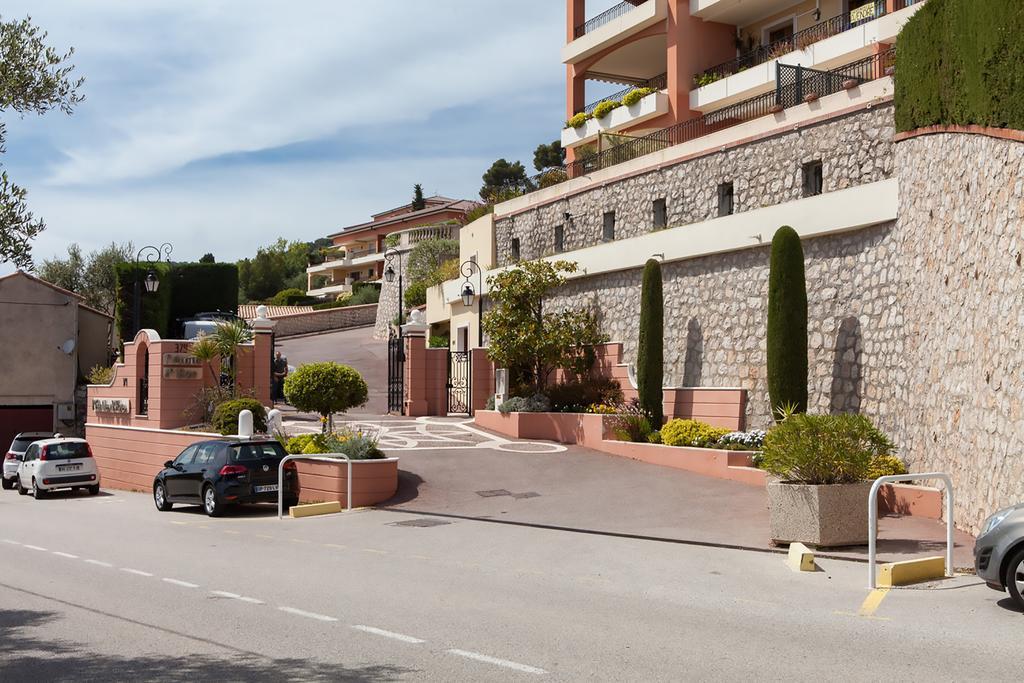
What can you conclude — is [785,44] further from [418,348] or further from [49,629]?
[49,629]

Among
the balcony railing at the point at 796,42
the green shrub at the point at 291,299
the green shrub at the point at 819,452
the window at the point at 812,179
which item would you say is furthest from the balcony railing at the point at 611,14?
the green shrub at the point at 291,299

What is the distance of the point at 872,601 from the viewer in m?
9.66

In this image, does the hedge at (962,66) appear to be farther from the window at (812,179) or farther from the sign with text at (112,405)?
the sign with text at (112,405)

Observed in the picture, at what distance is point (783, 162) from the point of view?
22516 millimetres

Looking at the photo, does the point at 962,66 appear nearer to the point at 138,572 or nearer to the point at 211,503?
the point at 138,572

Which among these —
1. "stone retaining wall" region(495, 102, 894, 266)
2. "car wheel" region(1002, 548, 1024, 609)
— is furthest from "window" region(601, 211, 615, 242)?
"car wheel" region(1002, 548, 1024, 609)

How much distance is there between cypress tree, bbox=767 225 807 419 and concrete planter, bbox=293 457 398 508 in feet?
24.6

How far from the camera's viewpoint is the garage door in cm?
4084

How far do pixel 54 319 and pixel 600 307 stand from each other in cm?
2538

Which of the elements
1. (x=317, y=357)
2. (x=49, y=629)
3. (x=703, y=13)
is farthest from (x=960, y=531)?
(x=317, y=357)

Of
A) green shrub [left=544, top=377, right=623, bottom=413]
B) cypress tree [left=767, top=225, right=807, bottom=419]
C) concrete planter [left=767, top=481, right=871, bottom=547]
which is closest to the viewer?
concrete planter [left=767, top=481, right=871, bottom=547]

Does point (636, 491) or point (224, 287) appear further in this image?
point (224, 287)

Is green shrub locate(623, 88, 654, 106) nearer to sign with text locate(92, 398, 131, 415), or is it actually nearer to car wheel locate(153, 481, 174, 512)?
sign with text locate(92, 398, 131, 415)

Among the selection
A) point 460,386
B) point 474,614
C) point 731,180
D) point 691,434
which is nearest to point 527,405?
point 691,434
